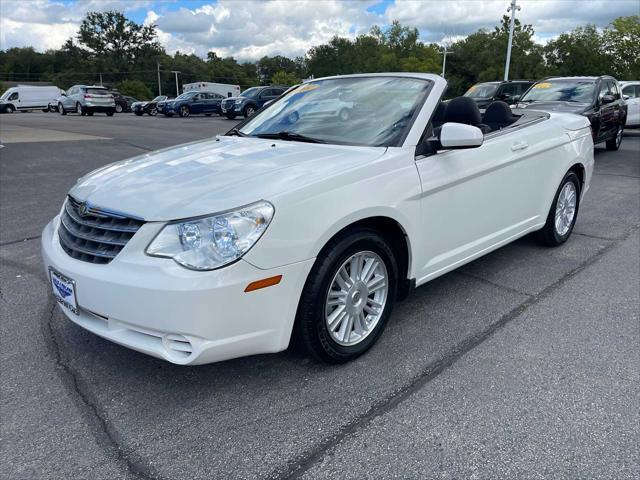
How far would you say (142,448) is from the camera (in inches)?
91.4

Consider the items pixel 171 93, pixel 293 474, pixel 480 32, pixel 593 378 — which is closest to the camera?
pixel 293 474

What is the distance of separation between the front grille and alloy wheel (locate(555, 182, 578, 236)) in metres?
3.90

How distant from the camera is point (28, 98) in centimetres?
4244

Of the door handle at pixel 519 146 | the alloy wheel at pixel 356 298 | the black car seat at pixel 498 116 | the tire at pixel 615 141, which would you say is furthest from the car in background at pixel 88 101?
the alloy wheel at pixel 356 298

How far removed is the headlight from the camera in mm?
2348

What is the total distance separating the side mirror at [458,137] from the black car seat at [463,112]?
2.87 ft

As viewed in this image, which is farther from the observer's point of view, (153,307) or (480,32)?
(480,32)

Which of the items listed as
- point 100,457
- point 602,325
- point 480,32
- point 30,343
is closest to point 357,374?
point 100,457

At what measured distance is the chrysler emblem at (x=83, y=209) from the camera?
273 centimetres

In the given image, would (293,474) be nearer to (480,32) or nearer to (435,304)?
(435,304)

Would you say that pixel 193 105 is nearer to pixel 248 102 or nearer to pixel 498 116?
pixel 248 102

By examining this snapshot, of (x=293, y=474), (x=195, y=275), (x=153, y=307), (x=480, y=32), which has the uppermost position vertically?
(x=480, y=32)

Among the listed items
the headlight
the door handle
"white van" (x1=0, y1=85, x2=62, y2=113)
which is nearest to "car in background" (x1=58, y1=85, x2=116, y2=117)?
"white van" (x1=0, y1=85, x2=62, y2=113)

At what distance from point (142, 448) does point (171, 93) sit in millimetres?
111596
